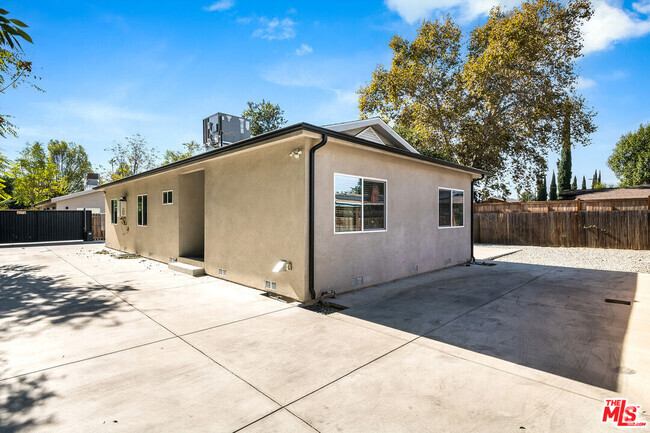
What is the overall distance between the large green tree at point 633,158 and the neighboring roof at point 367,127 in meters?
30.1

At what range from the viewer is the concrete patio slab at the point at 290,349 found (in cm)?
275

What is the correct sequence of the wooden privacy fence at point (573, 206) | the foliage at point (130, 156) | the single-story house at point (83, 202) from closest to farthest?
the wooden privacy fence at point (573, 206), the single-story house at point (83, 202), the foliage at point (130, 156)

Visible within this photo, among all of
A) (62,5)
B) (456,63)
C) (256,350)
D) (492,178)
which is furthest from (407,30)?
(256,350)

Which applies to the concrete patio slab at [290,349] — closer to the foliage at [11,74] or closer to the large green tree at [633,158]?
the foliage at [11,74]

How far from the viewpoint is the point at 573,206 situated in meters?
14.3

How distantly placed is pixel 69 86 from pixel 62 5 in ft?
15.5

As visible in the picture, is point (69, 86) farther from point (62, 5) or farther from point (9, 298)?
point (9, 298)

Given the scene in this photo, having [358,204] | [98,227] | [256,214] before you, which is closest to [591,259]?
[358,204]

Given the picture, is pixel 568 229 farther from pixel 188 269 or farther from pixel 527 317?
pixel 188 269

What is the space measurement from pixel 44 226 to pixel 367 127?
19847mm

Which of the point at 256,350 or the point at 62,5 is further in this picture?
the point at 62,5

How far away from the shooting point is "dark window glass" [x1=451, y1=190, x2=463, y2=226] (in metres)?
9.10

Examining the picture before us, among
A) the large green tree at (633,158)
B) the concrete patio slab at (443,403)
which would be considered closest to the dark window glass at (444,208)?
the concrete patio slab at (443,403)

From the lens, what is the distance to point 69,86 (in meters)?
10.9
